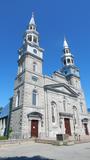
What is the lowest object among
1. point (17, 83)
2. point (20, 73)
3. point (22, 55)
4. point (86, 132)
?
point (86, 132)

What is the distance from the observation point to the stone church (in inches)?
996

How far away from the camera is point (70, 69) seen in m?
41.2

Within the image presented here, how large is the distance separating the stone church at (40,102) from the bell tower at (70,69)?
1.30 ft

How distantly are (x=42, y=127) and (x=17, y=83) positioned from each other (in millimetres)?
10331

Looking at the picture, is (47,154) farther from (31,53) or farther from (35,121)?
(31,53)

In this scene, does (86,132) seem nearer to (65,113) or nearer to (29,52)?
(65,113)

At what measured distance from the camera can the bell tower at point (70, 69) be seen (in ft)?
132

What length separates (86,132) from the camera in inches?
1385

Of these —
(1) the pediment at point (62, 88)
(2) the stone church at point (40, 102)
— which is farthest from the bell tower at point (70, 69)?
(1) the pediment at point (62, 88)

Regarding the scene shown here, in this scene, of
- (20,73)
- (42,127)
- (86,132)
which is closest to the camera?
(42,127)

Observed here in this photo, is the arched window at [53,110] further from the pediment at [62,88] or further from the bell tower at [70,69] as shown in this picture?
the bell tower at [70,69]

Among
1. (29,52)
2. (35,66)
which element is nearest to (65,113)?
(35,66)

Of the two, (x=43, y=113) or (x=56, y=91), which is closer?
(x=43, y=113)

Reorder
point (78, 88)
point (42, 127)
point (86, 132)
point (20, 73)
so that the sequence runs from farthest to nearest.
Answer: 1. point (78, 88)
2. point (86, 132)
3. point (20, 73)
4. point (42, 127)
